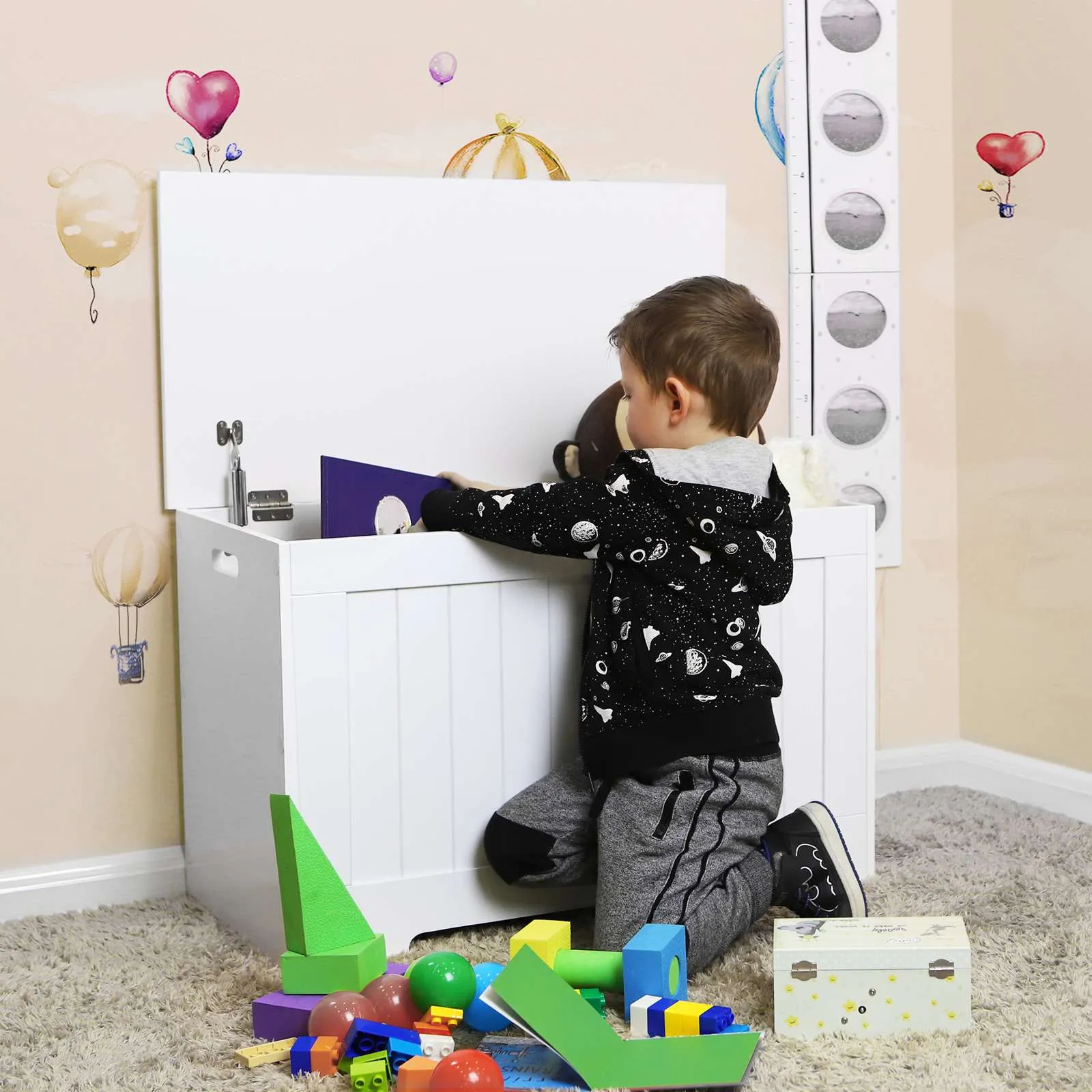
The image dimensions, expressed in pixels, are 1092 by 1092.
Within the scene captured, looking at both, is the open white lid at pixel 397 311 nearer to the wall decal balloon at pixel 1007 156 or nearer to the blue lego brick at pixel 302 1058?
the wall decal balloon at pixel 1007 156

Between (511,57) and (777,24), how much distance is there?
395 millimetres

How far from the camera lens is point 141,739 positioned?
1604 mm

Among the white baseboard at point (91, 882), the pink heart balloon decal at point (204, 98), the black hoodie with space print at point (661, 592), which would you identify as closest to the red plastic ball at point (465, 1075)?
the black hoodie with space print at point (661, 592)

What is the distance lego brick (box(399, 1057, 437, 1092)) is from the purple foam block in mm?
136

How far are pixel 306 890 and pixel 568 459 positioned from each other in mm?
683

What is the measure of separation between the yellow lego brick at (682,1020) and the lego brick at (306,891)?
268 mm

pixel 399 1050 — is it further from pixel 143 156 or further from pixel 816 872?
pixel 143 156

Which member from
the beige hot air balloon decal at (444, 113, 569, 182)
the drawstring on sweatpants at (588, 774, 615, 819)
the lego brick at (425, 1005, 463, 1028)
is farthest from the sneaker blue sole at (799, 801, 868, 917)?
the beige hot air balloon decal at (444, 113, 569, 182)

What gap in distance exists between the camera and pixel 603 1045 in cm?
107

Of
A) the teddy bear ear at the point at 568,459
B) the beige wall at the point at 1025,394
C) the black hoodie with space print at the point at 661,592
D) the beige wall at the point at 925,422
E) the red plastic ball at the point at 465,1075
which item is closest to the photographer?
the red plastic ball at the point at 465,1075

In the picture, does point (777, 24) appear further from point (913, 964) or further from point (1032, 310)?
point (913, 964)

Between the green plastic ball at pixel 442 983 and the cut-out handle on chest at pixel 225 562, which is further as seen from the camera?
the cut-out handle on chest at pixel 225 562

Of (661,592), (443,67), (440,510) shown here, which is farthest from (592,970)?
(443,67)

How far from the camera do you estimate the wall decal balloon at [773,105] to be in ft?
6.01
